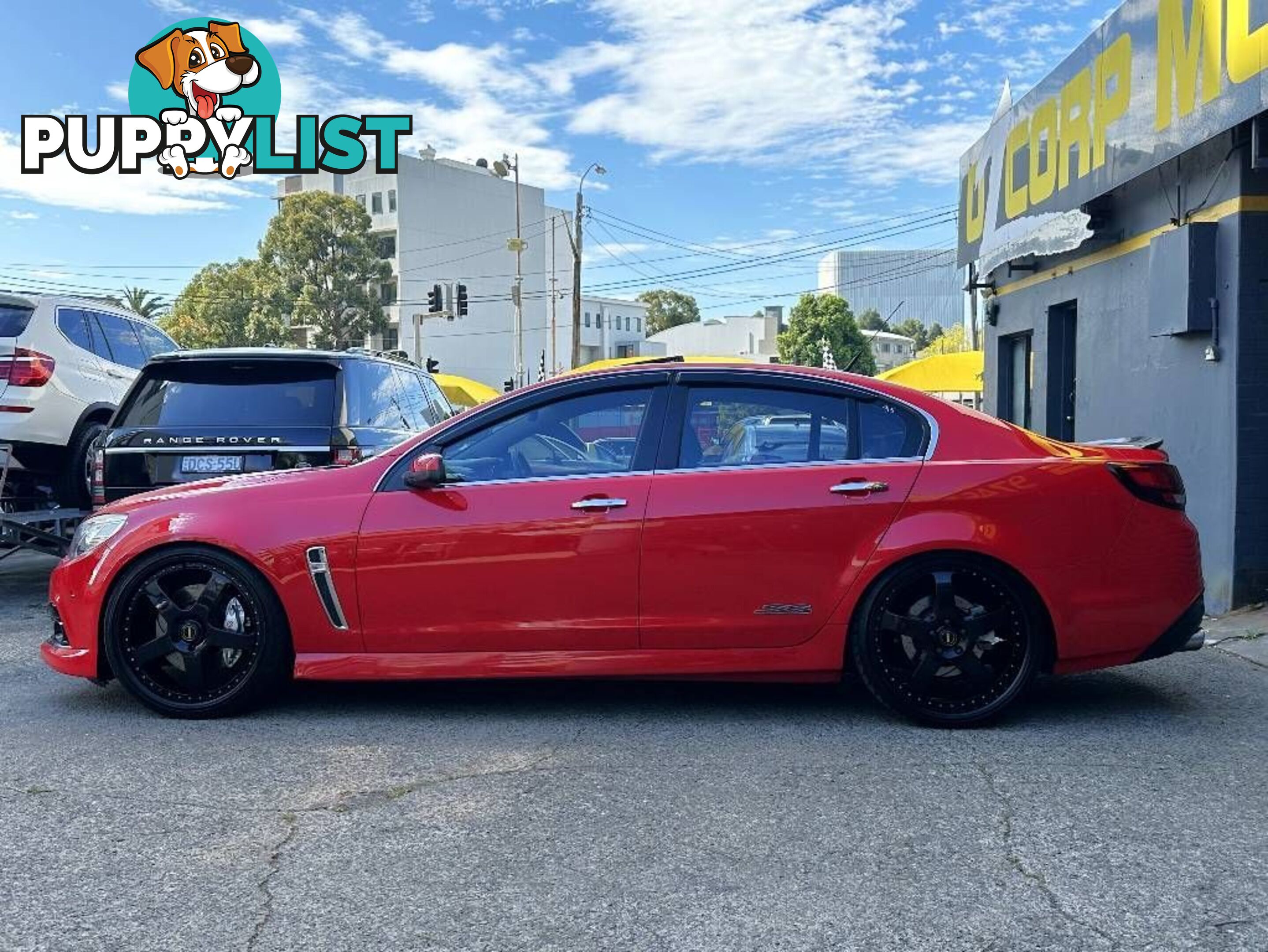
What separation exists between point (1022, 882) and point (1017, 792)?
2.46ft

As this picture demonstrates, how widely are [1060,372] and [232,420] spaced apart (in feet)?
24.9

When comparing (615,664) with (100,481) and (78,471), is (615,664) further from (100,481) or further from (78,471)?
(78,471)

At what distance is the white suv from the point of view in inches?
321

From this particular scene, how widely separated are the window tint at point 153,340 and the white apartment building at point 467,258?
3807 cm

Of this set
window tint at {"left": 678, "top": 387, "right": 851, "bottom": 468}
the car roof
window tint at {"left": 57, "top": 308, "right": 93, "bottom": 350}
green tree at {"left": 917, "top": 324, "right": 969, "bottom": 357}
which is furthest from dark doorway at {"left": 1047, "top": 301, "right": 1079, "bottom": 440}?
green tree at {"left": 917, "top": 324, "right": 969, "bottom": 357}

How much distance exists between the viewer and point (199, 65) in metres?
24.9

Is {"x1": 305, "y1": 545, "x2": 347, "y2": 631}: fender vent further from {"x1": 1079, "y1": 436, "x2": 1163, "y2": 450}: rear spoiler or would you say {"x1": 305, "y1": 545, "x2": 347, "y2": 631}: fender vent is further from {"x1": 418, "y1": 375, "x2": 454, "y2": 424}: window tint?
{"x1": 418, "y1": 375, "x2": 454, "y2": 424}: window tint

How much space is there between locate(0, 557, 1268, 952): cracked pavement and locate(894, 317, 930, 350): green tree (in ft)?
378

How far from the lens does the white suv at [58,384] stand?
8.16m

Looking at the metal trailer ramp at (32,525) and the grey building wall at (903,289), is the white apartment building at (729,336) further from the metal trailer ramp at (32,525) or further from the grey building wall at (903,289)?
the metal trailer ramp at (32,525)

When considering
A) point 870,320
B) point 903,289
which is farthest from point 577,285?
point 903,289

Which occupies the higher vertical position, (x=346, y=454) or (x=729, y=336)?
(x=729, y=336)

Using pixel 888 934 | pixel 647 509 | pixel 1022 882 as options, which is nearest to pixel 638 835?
pixel 888 934

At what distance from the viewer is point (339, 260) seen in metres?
49.8
